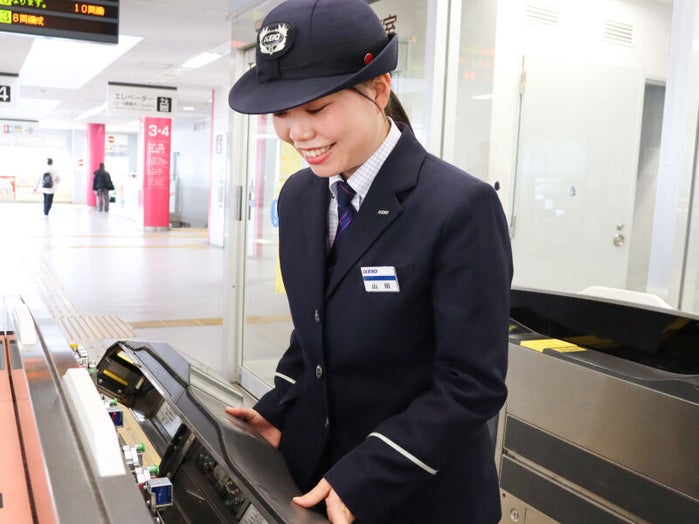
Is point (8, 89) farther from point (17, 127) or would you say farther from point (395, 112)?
point (17, 127)

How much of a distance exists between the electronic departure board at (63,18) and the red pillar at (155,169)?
465 inches

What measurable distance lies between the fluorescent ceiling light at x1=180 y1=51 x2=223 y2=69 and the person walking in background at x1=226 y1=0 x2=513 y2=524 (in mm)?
9694

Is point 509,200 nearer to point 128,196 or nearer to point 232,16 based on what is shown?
point 232,16

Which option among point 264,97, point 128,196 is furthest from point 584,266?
point 128,196

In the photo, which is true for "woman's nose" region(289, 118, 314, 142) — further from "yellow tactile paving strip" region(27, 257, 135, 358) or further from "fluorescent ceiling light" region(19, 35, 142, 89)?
"fluorescent ceiling light" region(19, 35, 142, 89)

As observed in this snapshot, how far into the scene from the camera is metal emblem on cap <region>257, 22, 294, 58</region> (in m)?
1.08

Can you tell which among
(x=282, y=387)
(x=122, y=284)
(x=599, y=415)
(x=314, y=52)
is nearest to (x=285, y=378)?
(x=282, y=387)

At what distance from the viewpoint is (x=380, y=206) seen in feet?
4.01

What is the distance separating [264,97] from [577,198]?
3.10 meters

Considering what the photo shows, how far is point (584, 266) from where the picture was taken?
3936mm

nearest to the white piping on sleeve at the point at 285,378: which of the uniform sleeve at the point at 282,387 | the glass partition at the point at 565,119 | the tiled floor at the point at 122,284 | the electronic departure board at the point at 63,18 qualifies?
the uniform sleeve at the point at 282,387

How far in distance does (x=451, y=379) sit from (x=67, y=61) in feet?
42.5

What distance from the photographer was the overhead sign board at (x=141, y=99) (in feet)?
47.3

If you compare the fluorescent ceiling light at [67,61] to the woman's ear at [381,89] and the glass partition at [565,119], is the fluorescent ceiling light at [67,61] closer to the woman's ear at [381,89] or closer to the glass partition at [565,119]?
the glass partition at [565,119]
